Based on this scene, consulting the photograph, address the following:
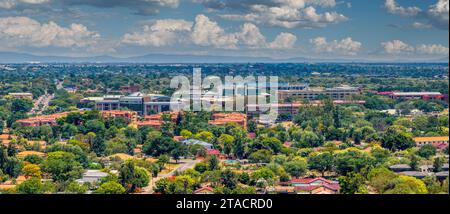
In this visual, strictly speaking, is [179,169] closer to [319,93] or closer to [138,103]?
→ [138,103]

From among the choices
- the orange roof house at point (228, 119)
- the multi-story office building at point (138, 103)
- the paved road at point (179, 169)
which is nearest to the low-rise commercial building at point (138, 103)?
the multi-story office building at point (138, 103)

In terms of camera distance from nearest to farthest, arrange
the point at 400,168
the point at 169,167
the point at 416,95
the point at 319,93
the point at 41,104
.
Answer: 1. the point at 400,168
2. the point at 169,167
3. the point at 41,104
4. the point at 416,95
5. the point at 319,93

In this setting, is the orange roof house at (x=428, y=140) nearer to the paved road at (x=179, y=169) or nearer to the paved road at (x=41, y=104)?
the paved road at (x=179, y=169)

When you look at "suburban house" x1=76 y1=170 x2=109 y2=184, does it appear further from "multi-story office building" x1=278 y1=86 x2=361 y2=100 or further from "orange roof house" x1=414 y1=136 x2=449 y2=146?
"multi-story office building" x1=278 y1=86 x2=361 y2=100

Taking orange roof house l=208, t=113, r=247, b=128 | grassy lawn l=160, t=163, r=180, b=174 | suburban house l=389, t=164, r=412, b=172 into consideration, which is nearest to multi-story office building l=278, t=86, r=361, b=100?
orange roof house l=208, t=113, r=247, b=128

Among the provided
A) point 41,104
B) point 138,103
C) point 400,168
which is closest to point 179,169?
point 400,168

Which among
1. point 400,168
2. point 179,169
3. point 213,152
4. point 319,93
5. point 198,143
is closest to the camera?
point 400,168

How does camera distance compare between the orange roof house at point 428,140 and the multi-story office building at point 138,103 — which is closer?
the orange roof house at point 428,140

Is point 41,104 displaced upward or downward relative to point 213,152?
upward

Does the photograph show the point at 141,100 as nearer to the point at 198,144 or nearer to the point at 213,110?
the point at 213,110

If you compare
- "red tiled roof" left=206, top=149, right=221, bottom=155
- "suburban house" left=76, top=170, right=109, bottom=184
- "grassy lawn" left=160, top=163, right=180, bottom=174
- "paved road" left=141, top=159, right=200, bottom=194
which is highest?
"suburban house" left=76, top=170, right=109, bottom=184
